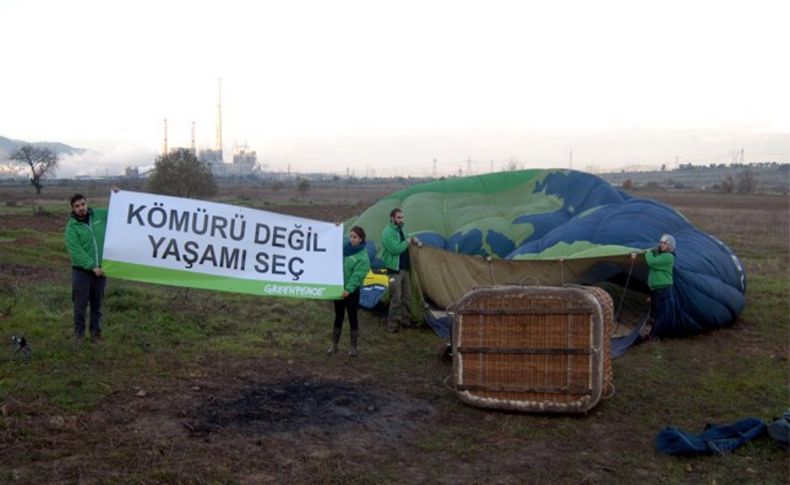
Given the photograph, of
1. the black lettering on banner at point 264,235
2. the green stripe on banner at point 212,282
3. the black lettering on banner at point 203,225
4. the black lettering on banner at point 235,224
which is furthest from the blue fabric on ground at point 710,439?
the black lettering on banner at point 203,225

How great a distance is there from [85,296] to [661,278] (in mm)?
6097

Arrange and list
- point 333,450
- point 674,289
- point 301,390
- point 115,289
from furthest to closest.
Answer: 1. point 115,289
2. point 674,289
3. point 301,390
4. point 333,450

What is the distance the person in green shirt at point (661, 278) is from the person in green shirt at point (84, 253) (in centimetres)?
574

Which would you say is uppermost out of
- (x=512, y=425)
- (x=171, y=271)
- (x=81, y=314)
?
(x=171, y=271)

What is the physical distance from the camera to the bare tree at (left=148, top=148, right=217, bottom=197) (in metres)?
32.8

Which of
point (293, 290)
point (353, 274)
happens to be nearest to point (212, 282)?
point (293, 290)

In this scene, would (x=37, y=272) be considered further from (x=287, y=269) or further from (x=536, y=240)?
(x=536, y=240)

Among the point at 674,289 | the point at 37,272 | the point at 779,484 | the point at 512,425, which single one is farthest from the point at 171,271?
the point at 37,272

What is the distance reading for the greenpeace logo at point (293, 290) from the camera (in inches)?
266

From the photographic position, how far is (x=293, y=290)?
269 inches

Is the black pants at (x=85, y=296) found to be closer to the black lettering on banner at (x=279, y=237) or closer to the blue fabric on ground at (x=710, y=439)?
the black lettering on banner at (x=279, y=237)

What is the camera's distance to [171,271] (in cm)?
655

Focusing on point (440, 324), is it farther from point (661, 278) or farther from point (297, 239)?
point (661, 278)

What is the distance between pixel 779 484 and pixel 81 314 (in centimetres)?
589
